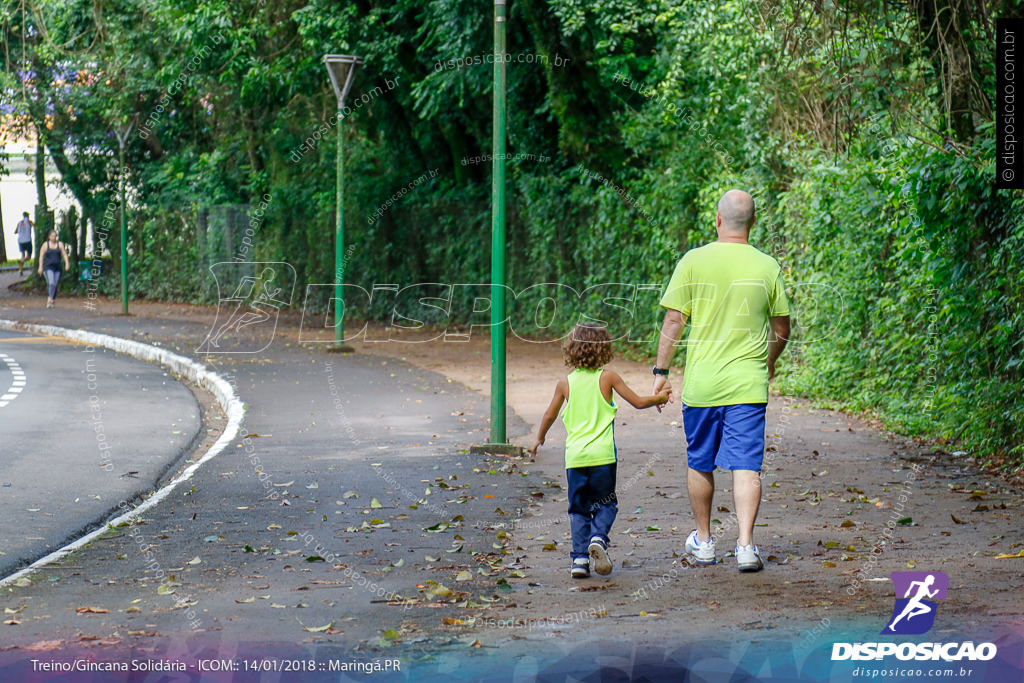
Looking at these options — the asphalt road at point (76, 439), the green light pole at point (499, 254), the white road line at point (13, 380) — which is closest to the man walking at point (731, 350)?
the asphalt road at point (76, 439)

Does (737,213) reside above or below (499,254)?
above

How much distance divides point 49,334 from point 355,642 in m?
23.2

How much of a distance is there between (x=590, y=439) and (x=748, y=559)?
102cm

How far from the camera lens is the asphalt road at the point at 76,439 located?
837cm

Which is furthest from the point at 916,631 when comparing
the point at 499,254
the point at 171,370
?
the point at 171,370

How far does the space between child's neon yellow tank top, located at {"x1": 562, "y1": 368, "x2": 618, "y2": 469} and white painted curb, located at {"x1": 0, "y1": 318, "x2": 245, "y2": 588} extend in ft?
10.0

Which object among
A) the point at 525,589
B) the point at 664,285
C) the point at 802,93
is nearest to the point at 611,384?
the point at 525,589

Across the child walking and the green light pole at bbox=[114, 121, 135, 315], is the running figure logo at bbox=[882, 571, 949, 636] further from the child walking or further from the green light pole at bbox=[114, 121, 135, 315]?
the green light pole at bbox=[114, 121, 135, 315]

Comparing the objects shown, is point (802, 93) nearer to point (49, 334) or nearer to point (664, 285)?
point (664, 285)

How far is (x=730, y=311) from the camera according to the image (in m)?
6.38

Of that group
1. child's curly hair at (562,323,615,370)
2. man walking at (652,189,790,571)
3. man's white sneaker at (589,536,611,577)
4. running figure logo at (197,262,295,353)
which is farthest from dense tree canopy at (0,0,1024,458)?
man's white sneaker at (589,536,611,577)

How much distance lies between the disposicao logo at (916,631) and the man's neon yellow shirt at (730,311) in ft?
3.95

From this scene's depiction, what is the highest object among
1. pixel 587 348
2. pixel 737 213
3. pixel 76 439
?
pixel 737 213

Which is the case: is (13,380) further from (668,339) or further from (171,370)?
(668,339)
